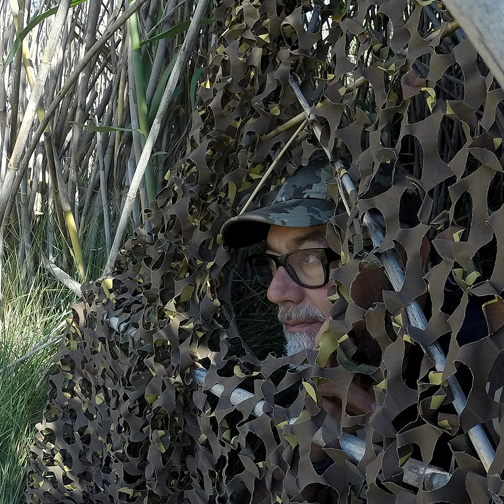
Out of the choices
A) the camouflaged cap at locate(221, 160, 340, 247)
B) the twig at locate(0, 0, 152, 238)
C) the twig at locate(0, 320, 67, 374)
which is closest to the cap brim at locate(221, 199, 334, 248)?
the camouflaged cap at locate(221, 160, 340, 247)

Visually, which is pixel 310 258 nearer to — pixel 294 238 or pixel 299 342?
pixel 294 238

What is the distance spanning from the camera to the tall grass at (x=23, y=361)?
2.01 m

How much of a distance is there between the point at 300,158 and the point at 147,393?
0.55 m

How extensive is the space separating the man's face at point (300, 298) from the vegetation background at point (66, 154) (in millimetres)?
456

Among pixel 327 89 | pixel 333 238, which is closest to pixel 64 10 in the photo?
pixel 327 89

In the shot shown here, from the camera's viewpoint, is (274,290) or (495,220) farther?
(274,290)

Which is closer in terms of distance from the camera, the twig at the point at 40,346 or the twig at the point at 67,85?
the twig at the point at 67,85

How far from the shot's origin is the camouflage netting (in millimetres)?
724

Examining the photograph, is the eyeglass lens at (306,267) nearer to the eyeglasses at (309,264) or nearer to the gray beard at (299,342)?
the eyeglasses at (309,264)

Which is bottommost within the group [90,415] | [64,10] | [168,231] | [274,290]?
[90,415]

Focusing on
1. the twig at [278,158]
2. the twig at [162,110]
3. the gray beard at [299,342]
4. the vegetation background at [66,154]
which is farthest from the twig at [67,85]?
the gray beard at [299,342]

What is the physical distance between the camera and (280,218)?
4.18ft

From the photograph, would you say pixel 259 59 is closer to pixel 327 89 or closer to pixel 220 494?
pixel 327 89

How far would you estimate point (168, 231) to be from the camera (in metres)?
1.37
